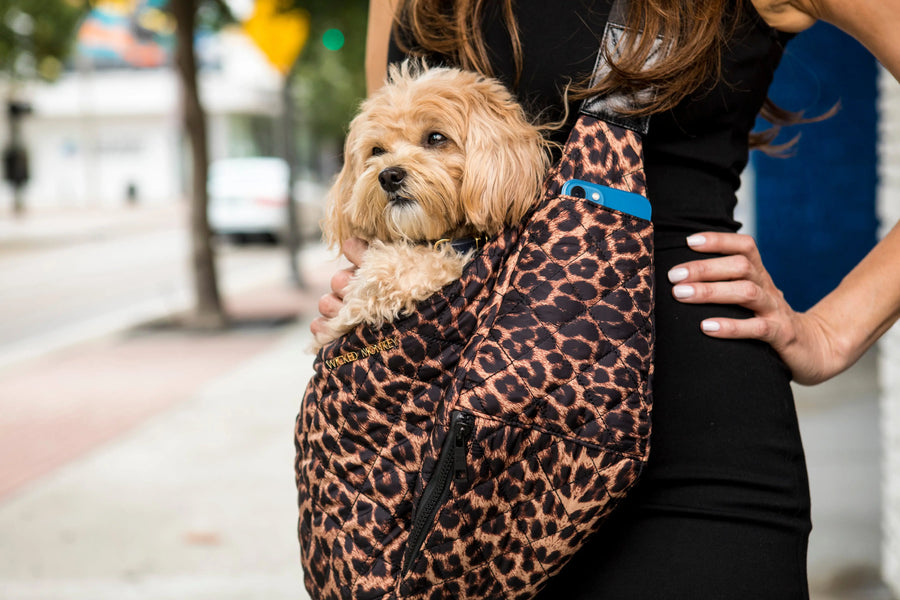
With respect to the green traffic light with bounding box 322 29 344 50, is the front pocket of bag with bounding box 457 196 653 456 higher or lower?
lower

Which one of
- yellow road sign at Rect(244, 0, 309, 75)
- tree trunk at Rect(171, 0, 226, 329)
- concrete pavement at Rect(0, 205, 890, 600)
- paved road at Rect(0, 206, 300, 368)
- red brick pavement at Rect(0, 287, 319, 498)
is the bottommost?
paved road at Rect(0, 206, 300, 368)

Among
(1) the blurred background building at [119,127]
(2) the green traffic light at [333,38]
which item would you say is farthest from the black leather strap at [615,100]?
(1) the blurred background building at [119,127]

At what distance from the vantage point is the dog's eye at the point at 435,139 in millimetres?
1768

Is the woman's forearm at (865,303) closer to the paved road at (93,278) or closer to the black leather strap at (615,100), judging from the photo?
the black leather strap at (615,100)

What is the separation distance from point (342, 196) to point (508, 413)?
32.4 inches

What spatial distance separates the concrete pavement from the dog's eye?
290 centimetres

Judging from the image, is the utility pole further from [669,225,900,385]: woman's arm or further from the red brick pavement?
[669,225,900,385]: woman's arm

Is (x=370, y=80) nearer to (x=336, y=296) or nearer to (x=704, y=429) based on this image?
(x=336, y=296)

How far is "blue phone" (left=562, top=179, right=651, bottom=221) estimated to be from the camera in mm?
1310

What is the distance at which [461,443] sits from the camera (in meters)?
Result: 1.22

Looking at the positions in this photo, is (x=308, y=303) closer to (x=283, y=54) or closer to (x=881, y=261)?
(x=283, y=54)

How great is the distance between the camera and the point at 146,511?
5082 millimetres

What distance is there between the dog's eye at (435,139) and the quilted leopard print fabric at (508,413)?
45cm

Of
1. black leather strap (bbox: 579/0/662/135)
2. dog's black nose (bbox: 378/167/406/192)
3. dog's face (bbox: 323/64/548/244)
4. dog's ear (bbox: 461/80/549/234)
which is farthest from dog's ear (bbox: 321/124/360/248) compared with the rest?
black leather strap (bbox: 579/0/662/135)
